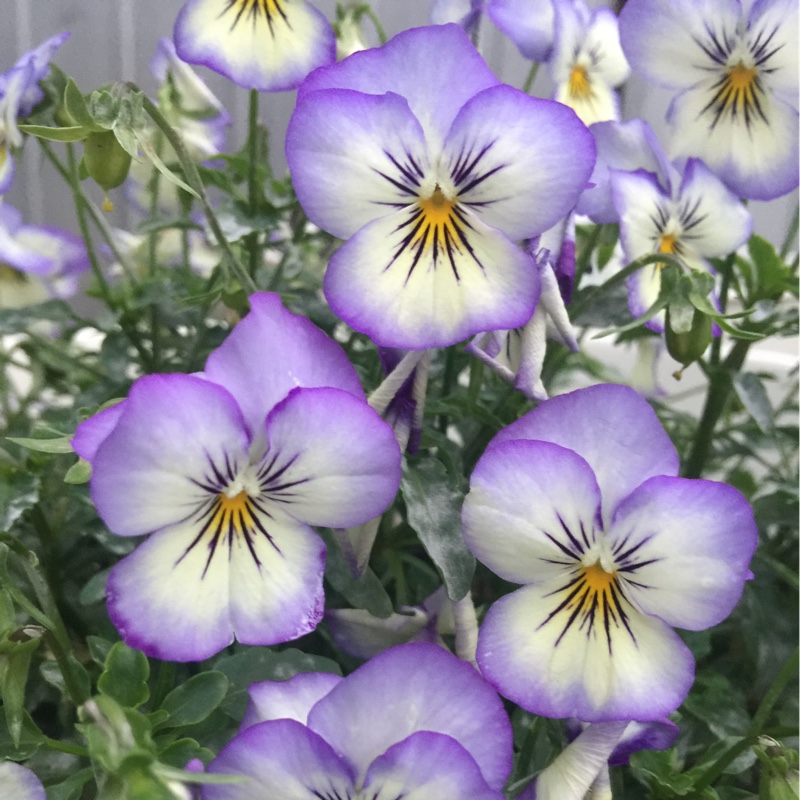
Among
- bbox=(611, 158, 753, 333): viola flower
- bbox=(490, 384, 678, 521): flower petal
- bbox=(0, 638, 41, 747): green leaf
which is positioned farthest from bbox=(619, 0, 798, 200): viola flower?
bbox=(0, 638, 41, 747): green leaf

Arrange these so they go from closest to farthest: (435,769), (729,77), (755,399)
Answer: (435,769) < (729,77) < (755,399)

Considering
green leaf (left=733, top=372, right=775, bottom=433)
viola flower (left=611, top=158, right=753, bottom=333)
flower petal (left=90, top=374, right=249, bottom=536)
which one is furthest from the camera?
green leaf (left=733, top=372, right=775, bottom=433)

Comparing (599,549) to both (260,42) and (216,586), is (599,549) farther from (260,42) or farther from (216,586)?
(260,42)

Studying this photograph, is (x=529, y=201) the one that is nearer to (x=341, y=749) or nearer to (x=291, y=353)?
(x=291, y=353)

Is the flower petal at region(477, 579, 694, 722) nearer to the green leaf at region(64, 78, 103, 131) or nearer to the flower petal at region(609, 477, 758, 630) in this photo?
the flower petal at region(609, 477, 758, 630)

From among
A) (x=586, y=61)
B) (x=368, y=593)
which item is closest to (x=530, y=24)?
(x=586, y=61)
